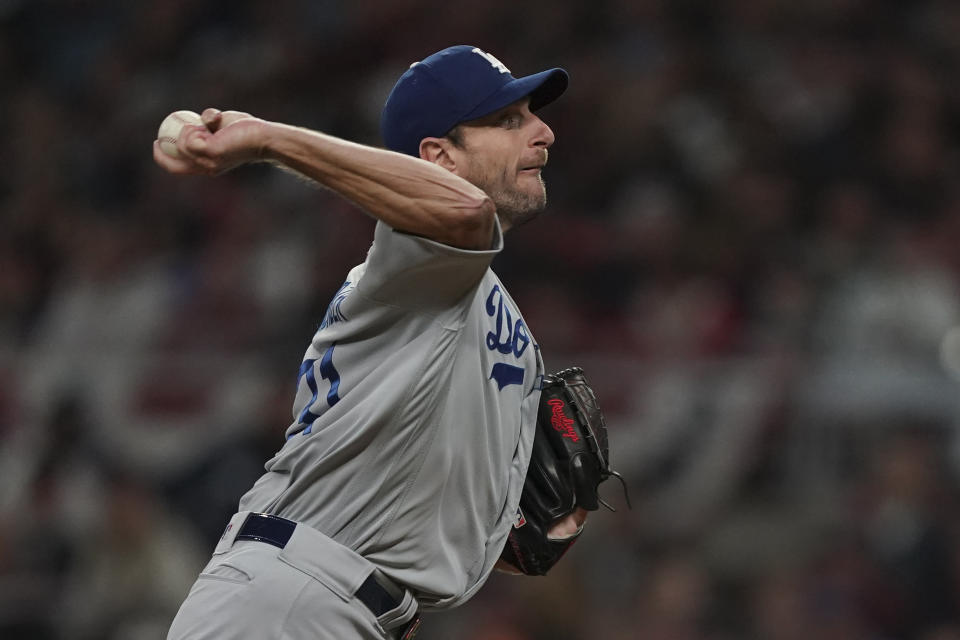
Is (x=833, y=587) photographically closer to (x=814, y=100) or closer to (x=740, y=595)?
(x=740, y=595)

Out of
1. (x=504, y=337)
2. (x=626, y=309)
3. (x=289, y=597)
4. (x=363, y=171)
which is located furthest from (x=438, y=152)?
(x=626, y=309)

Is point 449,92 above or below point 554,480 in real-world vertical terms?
above

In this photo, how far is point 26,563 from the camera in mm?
6008

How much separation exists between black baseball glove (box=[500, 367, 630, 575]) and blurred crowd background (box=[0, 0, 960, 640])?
2.40m

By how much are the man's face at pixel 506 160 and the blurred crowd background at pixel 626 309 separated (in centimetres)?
275

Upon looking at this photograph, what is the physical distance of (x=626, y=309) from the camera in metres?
6.52

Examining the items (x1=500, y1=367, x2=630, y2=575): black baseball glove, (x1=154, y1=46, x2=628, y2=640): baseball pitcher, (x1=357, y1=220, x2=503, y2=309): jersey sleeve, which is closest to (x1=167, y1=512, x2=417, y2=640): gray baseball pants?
(x1=154, y1=46, x2=628, y2=640): baseball pitcher

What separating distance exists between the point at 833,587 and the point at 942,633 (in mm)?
451

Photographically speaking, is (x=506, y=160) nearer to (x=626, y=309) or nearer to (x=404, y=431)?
(x=404, y=431)

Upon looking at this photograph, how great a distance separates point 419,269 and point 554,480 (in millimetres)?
711

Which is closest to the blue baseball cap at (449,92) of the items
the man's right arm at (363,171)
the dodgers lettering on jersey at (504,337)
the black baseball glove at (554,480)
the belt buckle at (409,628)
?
the dodgers lettering on jersey at (504,337)

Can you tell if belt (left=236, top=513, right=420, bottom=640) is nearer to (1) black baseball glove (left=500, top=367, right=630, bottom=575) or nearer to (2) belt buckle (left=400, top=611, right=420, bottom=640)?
(2) belt buckle (left=400, top=611, right=420, bottom=640)

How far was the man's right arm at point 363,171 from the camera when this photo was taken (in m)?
2.28

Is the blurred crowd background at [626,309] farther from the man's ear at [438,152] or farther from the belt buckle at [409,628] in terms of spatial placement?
the man's ear at [438,152]
